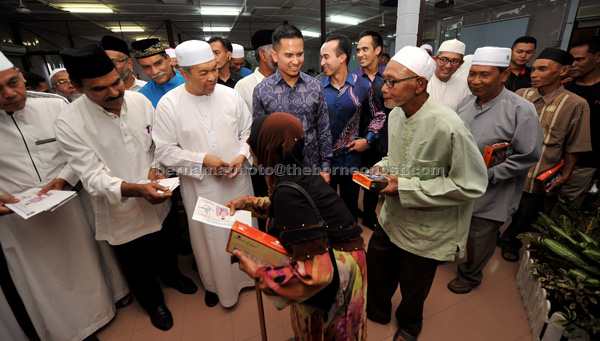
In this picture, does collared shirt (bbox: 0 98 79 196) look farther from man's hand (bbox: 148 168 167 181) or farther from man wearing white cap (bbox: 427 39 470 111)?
man wearing white cap (bbox: 427 39 470 111)

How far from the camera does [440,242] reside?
1.59m

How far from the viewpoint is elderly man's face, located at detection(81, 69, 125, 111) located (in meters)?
1.62

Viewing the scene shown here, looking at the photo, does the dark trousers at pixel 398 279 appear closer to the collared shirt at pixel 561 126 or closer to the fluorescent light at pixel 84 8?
the collared shirt at pixel 561 126

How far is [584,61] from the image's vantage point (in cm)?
284

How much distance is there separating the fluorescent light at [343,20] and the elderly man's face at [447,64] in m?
8.25

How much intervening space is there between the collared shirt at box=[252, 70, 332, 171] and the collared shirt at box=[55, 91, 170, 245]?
0.89 m

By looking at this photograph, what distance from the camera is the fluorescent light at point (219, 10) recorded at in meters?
7.88

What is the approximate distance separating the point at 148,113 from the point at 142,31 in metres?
11.2

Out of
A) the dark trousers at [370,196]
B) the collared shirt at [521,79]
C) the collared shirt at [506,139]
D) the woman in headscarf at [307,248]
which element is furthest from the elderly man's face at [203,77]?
the collared shirt at [521,79]

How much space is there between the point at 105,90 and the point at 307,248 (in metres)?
1.61

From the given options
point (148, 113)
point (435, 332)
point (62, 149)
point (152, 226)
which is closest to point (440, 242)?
point (435, 332)

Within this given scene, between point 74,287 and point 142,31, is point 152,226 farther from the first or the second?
point 142,31

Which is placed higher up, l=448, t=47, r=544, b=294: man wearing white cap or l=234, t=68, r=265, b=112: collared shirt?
l=234, t=68, r=265, b=112: collared shirt

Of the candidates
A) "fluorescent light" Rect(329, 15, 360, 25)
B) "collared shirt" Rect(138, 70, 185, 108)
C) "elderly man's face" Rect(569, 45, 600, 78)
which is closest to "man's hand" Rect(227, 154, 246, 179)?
"collared shirt" Rect(138, 70, 185, 108)
